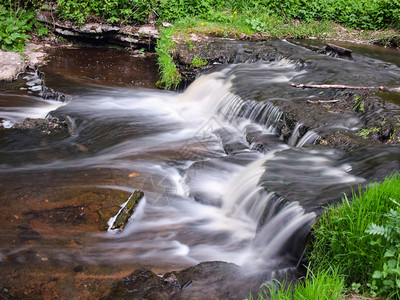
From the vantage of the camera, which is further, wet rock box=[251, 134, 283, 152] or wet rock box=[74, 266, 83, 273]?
wet rock box=[251, 134, 283, 152]

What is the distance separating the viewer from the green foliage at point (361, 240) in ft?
8.50

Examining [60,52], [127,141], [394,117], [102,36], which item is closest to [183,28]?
[102,36]

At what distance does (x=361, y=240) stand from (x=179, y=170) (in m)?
3.16

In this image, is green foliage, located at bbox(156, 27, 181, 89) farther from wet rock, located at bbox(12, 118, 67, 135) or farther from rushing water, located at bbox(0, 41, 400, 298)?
wet rock, located at bbox(12, 118, 67, 135)

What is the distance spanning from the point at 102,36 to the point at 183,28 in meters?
2.64

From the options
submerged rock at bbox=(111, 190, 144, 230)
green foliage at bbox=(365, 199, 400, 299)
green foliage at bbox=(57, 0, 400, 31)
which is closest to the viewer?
green foliage at bbox=(365, 199, 400, 299)

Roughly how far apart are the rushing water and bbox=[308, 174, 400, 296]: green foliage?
31cm

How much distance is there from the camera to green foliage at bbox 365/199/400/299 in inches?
95.9

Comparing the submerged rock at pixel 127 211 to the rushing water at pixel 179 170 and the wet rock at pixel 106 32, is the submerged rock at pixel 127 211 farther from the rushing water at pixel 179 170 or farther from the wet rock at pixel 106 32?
the wet rock at pixel 106 32

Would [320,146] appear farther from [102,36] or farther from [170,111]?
[102,36]

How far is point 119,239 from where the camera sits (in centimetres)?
398

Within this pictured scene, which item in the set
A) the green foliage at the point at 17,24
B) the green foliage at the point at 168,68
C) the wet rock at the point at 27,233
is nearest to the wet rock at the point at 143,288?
the wet rock at the point at 27,233

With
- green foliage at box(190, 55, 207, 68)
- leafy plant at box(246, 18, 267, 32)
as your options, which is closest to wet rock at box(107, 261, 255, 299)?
green foliage at box(190, 55, 207, 68)

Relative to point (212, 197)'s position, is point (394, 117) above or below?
above
